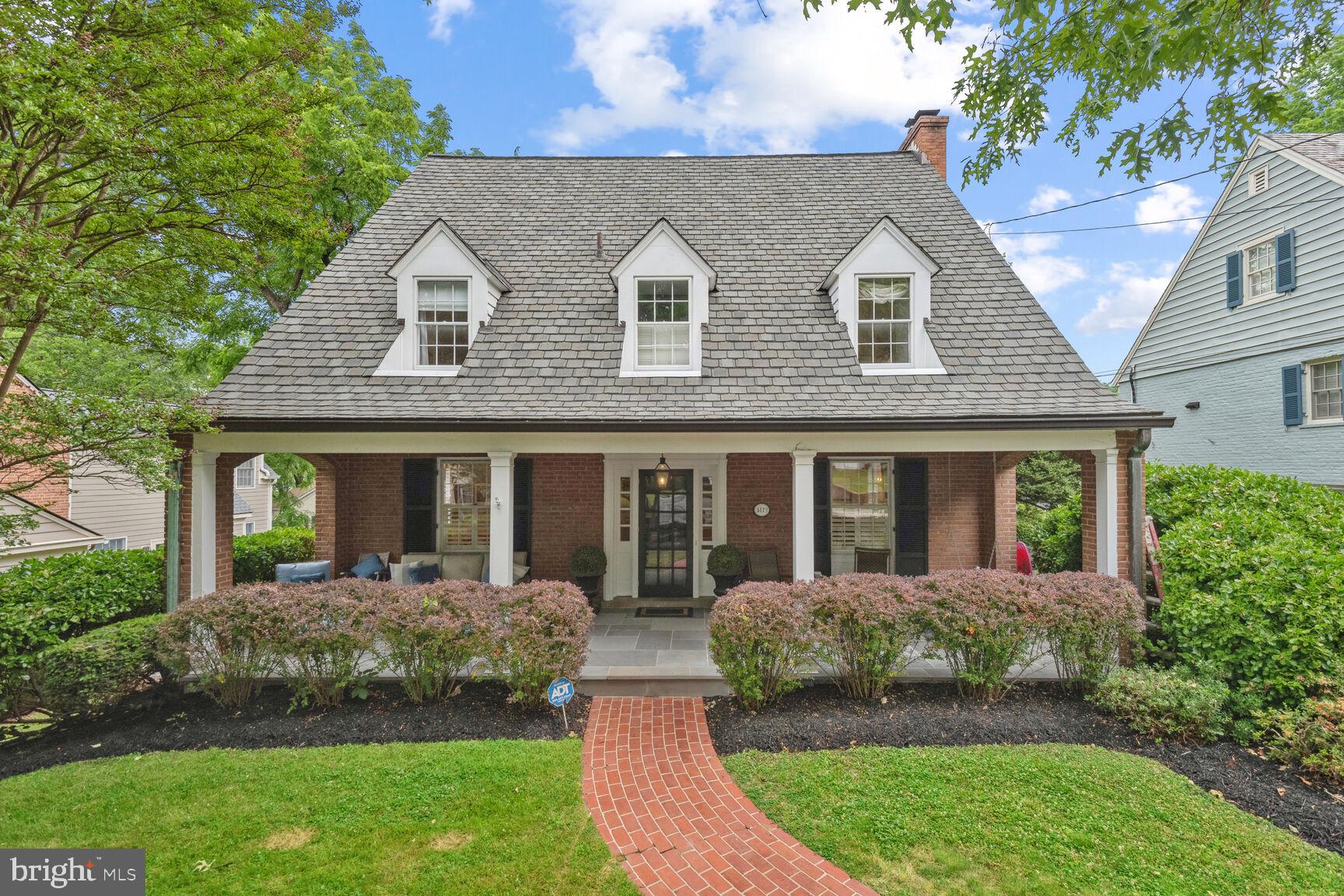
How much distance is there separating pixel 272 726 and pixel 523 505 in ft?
14.8

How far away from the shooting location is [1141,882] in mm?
3084

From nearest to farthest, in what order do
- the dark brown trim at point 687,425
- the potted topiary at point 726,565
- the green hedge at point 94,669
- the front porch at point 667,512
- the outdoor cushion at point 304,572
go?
the green hedge at point 94,669
the dark brown trim at point 687,425
the outdoor cushion at point 304,572
the potted topiary at point 726,565
the front porch at point 667,512

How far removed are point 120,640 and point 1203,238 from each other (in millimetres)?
20754

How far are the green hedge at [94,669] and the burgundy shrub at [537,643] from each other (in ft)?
11.7

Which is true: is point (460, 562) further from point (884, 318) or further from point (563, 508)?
point (884, 318)

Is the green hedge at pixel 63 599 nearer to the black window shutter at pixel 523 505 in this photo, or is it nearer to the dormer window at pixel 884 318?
the black window shutter at pixel 523 505

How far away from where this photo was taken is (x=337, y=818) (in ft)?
12.2

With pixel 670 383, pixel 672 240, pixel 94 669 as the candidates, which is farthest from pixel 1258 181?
pixel 94 669

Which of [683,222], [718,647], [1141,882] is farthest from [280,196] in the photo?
[1141,882]

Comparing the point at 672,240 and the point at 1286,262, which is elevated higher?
the point at 1286,262

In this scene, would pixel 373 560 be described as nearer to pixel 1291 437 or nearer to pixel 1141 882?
pixel 1141 882

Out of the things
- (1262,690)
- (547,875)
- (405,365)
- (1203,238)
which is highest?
(1203,238)

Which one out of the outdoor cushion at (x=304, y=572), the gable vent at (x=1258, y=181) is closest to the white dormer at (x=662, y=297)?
the outdoor cushion at (x=304, y=572)

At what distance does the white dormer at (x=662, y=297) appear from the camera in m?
7.67
